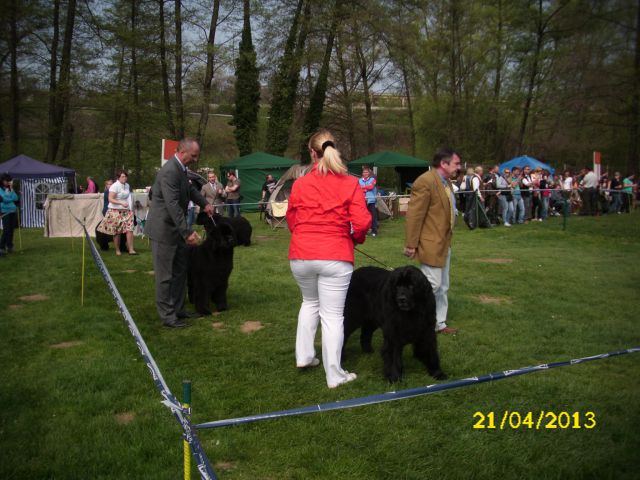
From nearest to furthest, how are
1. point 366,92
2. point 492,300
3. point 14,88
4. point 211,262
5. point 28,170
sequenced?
point 211,262 < point 492,300 < point 28,170 < point 14,88 < point 366,92

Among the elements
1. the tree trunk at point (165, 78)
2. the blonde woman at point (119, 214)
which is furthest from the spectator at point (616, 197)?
the tree trunk at point (165, 78)

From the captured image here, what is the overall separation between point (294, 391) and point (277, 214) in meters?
13.1

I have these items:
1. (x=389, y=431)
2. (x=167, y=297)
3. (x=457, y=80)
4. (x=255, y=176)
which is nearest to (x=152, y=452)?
(x=389, y=431)

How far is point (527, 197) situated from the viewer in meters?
18.1

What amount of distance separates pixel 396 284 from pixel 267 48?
91.3 ft

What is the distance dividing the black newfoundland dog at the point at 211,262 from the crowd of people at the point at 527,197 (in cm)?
949

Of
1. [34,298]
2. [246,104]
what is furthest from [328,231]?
[246,104]

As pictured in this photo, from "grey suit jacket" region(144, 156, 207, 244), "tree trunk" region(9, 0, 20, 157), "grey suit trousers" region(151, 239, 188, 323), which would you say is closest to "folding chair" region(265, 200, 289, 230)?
"grey suit trousers" region(151, 239, 188, 323)

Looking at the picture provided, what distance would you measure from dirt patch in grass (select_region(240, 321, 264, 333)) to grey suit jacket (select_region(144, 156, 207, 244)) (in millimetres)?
1231

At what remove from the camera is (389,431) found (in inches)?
142

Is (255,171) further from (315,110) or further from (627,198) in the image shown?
(627,198)

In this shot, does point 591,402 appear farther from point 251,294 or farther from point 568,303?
point 251,294

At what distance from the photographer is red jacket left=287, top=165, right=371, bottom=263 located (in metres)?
4.04
